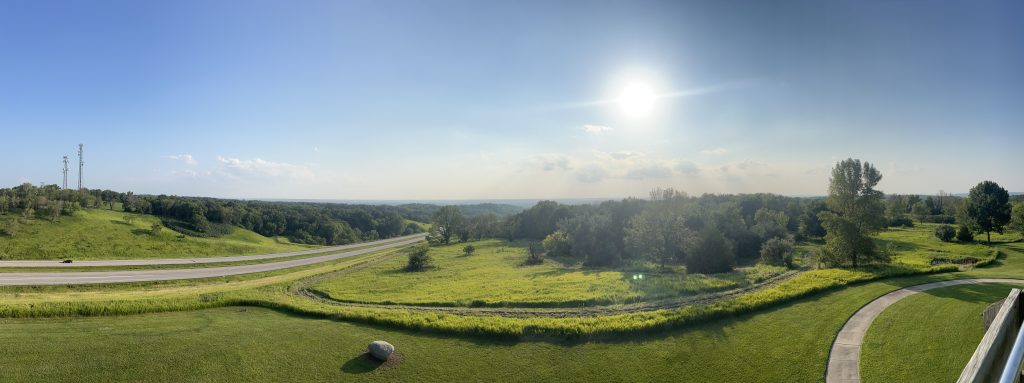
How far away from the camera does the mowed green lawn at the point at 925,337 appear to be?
16.6 m

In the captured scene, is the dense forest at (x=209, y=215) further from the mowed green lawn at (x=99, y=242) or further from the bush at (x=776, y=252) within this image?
the bush at (x=776, y=252)

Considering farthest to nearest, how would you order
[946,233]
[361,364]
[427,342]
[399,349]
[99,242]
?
[946,233] → [99,242] → [427,342] → [399,349] → [361,364]

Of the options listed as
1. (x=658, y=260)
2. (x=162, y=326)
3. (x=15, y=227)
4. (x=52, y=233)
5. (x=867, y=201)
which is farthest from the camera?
(x=658, y=260)

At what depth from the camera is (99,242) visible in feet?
188

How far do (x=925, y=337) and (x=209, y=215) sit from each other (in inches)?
4783

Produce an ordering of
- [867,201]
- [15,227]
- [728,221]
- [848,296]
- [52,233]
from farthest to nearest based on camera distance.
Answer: [728,221] → [52,233] → [15,227] → [867,201] → [848,296]

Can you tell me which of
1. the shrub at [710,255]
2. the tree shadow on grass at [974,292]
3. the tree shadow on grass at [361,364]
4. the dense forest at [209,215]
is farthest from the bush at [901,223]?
the dense forest at [209,215]

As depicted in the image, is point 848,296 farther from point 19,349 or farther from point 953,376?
point 19,349

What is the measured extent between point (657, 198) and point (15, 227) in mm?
85336

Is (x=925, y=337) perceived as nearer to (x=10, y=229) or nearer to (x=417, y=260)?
(x=417, y=260)

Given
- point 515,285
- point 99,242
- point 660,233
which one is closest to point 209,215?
point 99,242

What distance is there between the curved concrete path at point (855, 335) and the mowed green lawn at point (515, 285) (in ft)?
34.3

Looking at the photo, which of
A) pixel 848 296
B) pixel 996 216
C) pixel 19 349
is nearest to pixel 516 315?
pixel 848 296

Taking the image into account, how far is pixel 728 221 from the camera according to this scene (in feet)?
224
